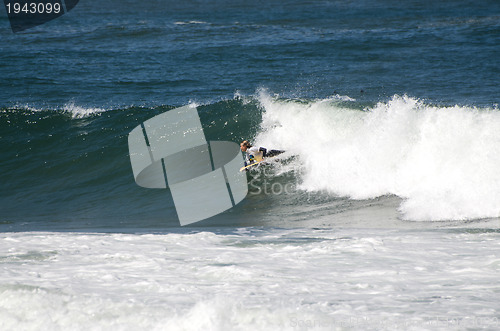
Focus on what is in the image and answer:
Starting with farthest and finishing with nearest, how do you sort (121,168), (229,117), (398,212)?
(229,117), (121,168), (398,212)

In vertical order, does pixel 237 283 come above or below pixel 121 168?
above

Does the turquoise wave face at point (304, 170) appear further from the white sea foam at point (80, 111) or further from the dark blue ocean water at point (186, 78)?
the white sea foam at point (80, 111)

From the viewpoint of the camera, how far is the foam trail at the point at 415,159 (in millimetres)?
9312

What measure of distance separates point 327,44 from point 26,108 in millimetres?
13604

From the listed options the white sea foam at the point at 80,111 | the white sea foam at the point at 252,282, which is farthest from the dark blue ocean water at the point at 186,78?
the white sea foam at the point at 252,282

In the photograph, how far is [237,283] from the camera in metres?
5.55

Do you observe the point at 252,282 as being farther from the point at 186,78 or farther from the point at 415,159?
the point at 186,78

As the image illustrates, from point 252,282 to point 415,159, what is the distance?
632 centimetres

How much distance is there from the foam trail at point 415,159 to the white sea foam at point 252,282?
1922mm

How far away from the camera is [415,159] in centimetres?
1095

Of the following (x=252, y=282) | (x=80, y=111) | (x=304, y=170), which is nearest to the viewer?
(x=252, y=282)

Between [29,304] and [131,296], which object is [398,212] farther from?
[29,304]

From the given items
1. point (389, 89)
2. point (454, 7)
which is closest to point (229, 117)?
point (389, 89)

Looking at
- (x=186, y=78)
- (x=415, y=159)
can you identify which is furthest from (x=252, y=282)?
(x=186, y=78)
